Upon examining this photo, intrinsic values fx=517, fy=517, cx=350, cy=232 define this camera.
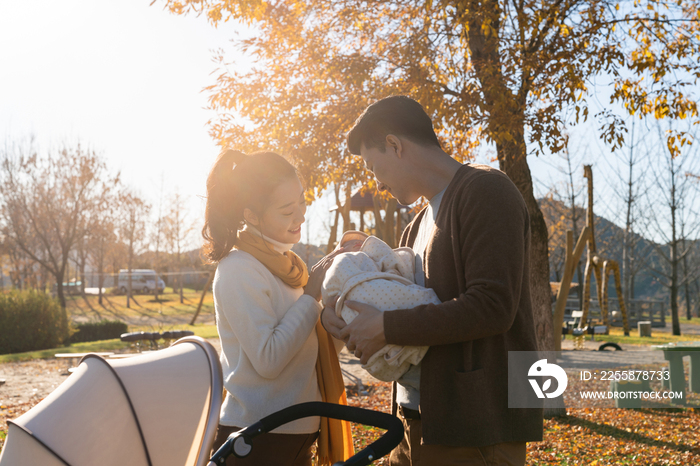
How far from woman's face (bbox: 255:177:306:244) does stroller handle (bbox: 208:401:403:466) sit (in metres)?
0.75

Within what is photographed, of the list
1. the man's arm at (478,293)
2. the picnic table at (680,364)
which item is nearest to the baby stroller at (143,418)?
the man's arm at (478,293)

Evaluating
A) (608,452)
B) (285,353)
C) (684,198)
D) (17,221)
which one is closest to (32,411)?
(285,353)

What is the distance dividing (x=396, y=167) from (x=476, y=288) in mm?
647

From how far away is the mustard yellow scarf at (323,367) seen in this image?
2164mm

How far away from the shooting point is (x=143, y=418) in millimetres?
1621

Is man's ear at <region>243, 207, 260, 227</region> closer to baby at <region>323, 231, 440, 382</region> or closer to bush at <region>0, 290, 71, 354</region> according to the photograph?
baby at <region>323, 231, 440, 382</region>

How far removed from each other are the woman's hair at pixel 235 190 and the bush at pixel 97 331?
1903cm

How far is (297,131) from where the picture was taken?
7.52 m

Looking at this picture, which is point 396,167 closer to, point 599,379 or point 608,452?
point 608,452

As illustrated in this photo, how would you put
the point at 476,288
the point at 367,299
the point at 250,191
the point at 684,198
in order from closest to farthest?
1. the point at 476,288
2. the point at 367,299
3. the point at 250,191
4. the point at 684,198

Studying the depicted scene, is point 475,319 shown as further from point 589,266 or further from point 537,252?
point 589,266

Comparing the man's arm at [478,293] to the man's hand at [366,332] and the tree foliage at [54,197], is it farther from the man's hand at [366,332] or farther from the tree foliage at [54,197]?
the tree foliage at [54,197]

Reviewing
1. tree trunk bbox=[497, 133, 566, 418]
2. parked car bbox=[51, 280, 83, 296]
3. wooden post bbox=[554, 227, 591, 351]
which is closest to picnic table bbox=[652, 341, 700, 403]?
wooden post bbox=[554, 227, 591, 351]

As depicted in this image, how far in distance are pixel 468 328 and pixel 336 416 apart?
0.56m
